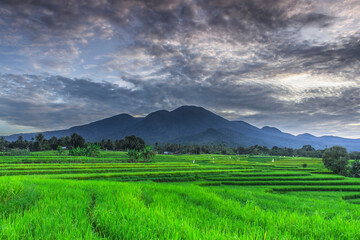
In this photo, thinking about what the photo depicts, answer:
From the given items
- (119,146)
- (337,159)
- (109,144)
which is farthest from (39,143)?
(337,159)

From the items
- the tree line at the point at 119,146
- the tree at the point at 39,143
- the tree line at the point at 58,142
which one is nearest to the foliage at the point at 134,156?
the tree line at the point at 119,146

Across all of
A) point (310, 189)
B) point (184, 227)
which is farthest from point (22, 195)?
point (310, 189)

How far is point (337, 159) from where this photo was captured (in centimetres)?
Answer: 4841

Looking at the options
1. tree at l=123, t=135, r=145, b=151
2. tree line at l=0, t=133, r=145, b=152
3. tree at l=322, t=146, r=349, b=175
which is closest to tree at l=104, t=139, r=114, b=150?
tree line at l=0, t=133, r=145, b=152

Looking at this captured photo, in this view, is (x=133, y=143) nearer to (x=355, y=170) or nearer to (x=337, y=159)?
(x=337, y=159)

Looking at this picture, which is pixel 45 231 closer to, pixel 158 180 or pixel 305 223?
pixel 305 223

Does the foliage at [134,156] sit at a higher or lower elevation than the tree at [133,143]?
lower

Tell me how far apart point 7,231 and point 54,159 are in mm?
60549

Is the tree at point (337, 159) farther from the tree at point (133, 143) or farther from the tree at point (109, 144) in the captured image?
the tree at point (109, 144)

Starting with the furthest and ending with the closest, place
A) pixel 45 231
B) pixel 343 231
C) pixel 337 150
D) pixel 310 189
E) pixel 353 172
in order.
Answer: pixel 337 150 → pixel 353 172 → pixel 310 189 → pixel 343 231 → pixel 45 231

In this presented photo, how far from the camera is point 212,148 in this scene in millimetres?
160000

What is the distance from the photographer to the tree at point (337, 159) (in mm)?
47656

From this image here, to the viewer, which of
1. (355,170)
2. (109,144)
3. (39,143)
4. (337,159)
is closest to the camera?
(355,170)

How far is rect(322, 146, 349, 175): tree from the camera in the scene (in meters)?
47.7
